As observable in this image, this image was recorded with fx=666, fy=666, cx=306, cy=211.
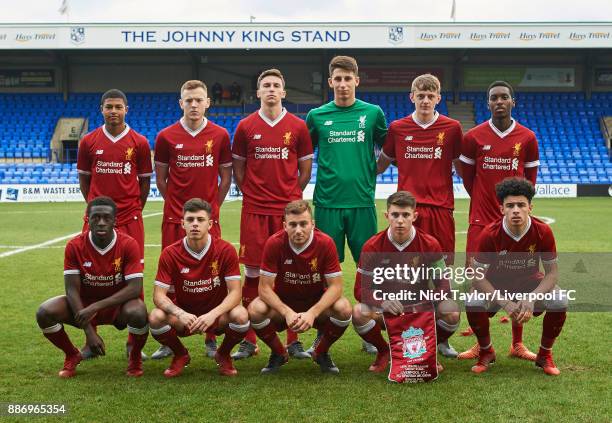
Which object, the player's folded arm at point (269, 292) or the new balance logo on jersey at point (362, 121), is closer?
the player's folded arm at point (269, 292)

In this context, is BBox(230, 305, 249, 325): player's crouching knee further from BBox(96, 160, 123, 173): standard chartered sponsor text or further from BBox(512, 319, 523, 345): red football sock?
BBox(512, 319, 523, 345): red football sock

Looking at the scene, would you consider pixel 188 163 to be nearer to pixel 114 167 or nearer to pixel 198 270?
pixel 114 167

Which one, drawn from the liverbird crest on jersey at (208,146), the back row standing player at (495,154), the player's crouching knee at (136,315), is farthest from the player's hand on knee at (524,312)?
the liverbird crest on jersey at (208,146)

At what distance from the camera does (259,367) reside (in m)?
4.25

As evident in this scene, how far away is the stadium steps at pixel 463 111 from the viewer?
1061 inches

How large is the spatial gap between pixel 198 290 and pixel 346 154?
1473 millimetres

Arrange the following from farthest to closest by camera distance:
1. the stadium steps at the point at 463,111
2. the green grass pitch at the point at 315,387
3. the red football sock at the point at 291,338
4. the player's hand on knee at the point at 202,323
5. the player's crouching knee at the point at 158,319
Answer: the stadium steps at the point at 463,111 → the red football sock at the point at 291,338 → the player's crouching knee at the point at 158,319 → the player's hand on knee at the point at 202,323 → the green grass pitch at the point at 315,387

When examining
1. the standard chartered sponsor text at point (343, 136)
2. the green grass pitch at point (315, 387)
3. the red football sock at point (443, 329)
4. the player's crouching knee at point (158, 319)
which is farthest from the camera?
the standard chartered sponsor text at point (343, 136)

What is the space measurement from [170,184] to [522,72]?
2546 centimetres

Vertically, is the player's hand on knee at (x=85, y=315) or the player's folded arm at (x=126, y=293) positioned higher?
the player's folded arm at (x=126, y=293)

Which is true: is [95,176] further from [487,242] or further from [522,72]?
[522,72]

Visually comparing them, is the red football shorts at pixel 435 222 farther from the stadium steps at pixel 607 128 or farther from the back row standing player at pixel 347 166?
the stadium steps at pixel 607 128

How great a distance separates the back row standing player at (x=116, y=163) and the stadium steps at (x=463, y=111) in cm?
2333

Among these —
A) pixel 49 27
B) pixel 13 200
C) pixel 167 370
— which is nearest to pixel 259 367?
pixel 167 370
